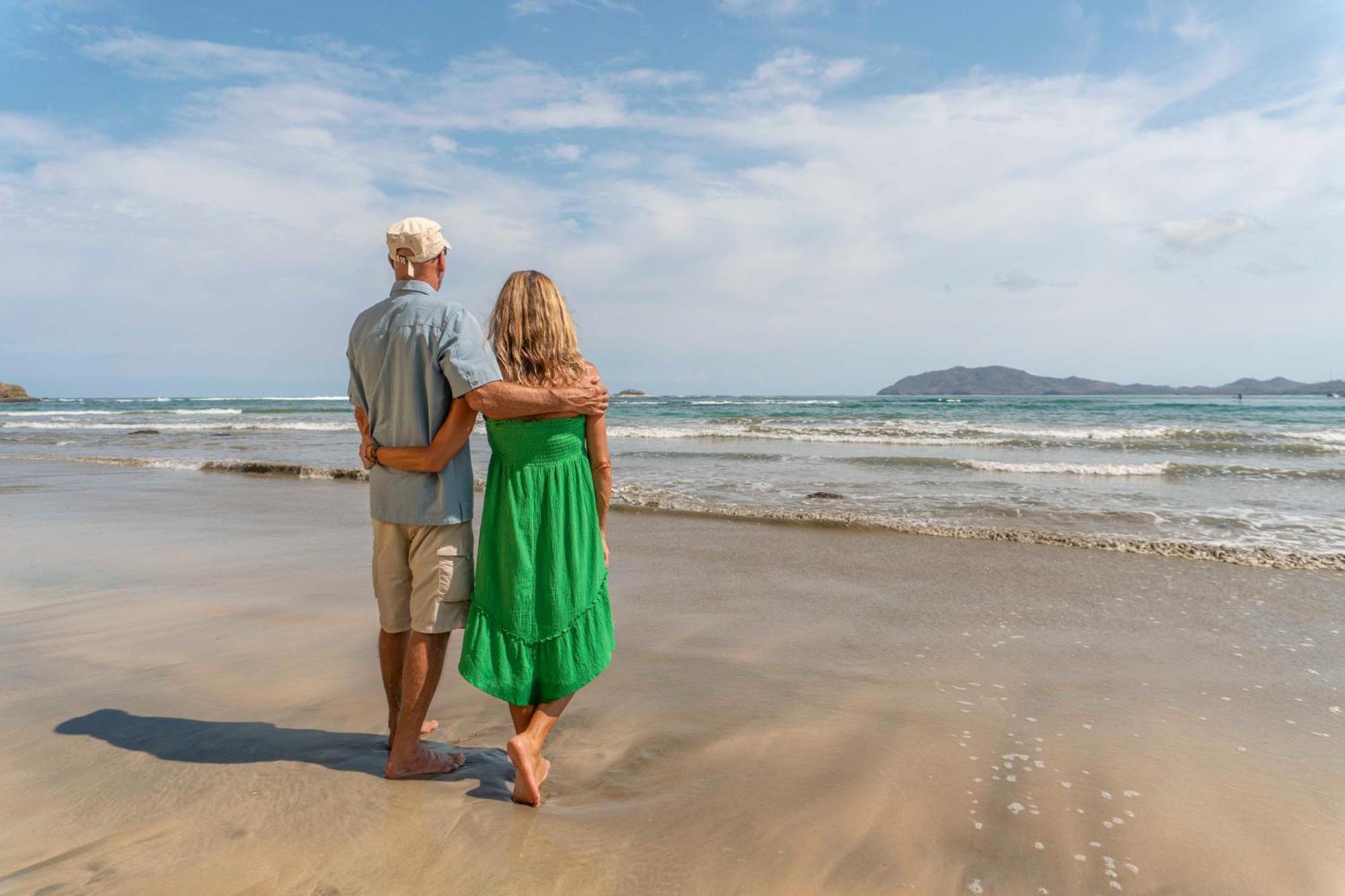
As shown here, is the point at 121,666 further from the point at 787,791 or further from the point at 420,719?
the point at 787,791

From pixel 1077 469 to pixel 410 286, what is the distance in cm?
1315

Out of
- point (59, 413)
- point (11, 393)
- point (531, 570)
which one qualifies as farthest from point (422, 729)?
point (11, 393)

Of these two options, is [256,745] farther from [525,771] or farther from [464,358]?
[464,358]

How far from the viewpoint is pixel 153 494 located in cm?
1013

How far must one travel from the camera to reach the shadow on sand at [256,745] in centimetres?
274

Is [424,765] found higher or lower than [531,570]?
lower

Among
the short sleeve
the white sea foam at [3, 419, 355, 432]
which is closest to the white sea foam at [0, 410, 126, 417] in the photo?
the white sea foam at [3, 419, 355, 432]

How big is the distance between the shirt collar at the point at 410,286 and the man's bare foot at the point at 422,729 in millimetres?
1591

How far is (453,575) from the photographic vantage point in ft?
8.66

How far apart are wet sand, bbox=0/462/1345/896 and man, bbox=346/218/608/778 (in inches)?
16.3

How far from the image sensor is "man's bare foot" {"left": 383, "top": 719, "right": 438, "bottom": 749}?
9.31ft

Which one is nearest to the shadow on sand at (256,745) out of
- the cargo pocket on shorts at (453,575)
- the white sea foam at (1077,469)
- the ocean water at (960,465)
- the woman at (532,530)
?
the woman at (532,530)

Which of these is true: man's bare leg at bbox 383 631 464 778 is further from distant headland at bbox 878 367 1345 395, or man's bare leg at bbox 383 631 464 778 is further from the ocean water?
distant headland at bbox 878 367 1345 395

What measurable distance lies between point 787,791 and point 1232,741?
6.21ft
